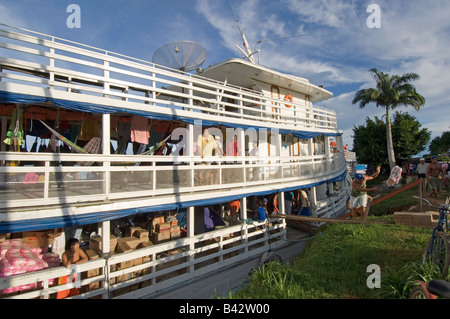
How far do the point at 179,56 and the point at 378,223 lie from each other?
31.7 feet

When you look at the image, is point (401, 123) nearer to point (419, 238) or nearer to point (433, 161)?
point (433, 161)

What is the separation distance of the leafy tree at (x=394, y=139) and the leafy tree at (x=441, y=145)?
21.7 meters

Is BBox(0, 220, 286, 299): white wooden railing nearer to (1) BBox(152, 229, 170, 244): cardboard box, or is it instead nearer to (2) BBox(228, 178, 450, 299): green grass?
(1) BBox(152, 229, 170, 244): cardboard box

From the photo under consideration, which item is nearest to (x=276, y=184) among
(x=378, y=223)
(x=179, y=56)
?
(x=378, y=223)

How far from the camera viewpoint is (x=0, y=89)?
4836 millimetres

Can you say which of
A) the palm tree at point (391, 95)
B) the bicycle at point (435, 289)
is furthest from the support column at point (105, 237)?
the palm tree at point (391, 95)

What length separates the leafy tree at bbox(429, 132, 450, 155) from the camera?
1817 inches

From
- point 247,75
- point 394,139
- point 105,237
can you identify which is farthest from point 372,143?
point 105,237

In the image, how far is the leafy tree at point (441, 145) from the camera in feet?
151

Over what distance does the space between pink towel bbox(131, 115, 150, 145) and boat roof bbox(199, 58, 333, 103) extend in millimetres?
5071

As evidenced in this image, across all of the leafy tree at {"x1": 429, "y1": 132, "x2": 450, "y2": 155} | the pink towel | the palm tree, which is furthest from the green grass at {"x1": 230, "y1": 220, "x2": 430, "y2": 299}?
the leafy tree at {"x1": 429, "y1": 132, "x2": 450, "y2": 155}

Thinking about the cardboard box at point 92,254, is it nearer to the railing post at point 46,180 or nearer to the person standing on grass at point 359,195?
the railing post at point 46,180

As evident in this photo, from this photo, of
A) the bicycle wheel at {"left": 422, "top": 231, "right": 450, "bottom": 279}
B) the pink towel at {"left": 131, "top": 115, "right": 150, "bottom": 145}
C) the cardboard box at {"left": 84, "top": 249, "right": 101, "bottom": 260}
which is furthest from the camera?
the pink towel at {"left": 131, "top": 115, "right": 150, "bottom": 145}

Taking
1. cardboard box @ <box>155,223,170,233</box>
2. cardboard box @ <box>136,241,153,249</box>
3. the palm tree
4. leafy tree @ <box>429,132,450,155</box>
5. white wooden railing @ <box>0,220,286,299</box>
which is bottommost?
white wooden railing @ <box>0,220,286,299</box>
